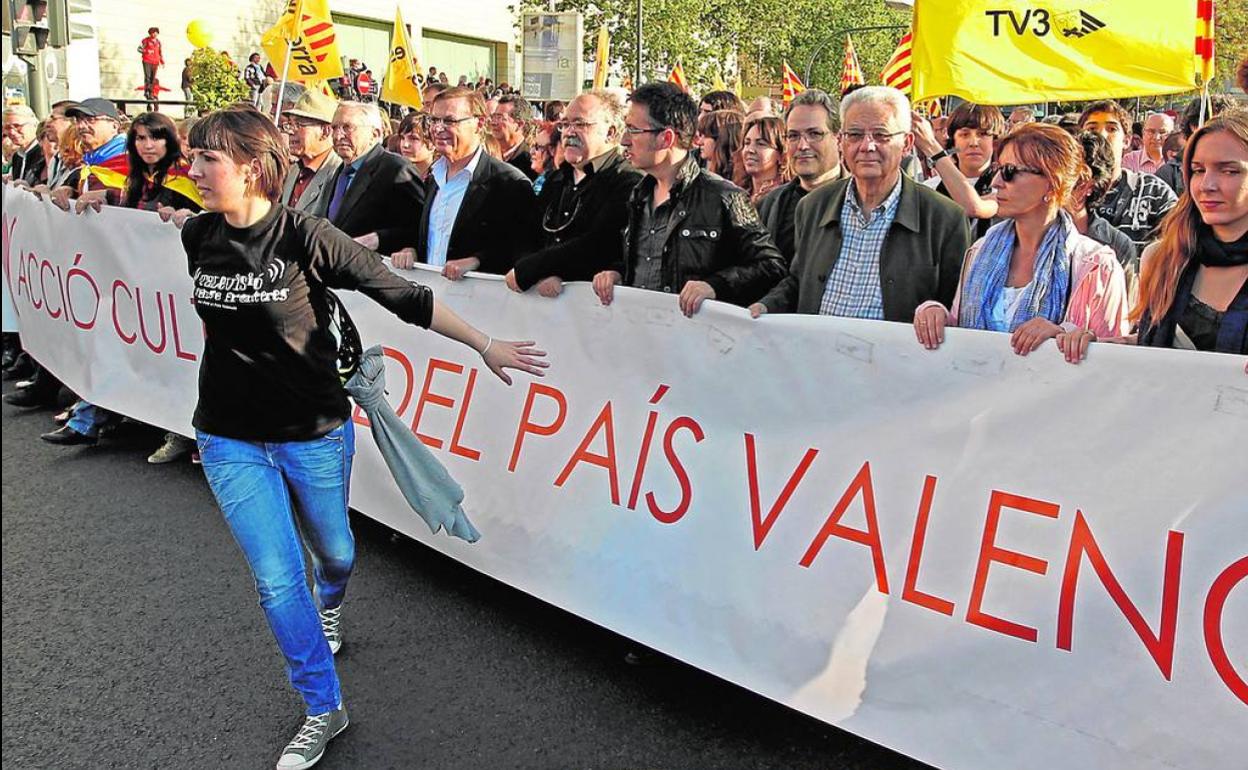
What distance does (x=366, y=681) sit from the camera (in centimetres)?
375

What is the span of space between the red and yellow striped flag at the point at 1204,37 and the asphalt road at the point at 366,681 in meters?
3.32

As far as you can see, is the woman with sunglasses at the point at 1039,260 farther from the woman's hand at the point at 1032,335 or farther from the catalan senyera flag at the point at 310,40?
the catalan senyera flag at the point at 310,40

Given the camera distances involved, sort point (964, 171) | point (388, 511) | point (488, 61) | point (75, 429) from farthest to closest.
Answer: point (488, 61) < point (75, 429) < point (964, 171) < point (388, 511)

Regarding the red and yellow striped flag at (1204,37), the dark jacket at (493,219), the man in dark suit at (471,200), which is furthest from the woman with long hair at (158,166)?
the red and yellow striped flag at (1204,37)

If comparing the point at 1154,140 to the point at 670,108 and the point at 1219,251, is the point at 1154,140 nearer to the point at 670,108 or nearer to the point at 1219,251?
the point at 670,108

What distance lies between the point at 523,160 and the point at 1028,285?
5495 millimetres

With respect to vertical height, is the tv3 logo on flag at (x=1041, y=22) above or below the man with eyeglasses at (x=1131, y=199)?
above

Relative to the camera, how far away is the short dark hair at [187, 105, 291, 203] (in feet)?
10.2

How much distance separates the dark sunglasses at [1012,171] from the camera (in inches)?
128

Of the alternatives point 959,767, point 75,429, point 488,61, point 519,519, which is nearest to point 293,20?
point 75,429

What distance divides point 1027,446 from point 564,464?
1669mm

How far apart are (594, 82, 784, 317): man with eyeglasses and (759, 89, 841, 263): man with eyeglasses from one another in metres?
0.44

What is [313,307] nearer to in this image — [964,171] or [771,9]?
[964,171]

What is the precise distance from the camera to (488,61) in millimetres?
41656
